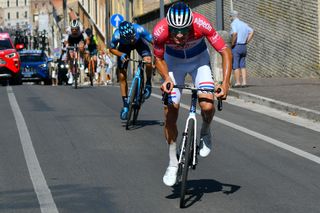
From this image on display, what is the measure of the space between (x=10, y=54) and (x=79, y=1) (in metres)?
57.1

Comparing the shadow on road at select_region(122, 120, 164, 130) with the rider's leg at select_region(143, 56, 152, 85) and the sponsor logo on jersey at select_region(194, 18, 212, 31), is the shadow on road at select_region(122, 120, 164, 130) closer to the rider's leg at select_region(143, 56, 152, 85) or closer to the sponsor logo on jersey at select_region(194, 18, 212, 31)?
the rider's leg at select_region(143, 56, 152, 85)

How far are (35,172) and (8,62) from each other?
24.0 meters

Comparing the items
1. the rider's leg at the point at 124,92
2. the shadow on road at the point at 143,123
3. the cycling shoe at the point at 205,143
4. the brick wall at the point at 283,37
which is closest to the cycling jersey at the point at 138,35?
the rider's leg at the point at 124,92

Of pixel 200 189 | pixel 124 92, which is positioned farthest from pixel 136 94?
pixel 200 189

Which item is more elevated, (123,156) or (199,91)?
(199,91)

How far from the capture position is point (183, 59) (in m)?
9.09

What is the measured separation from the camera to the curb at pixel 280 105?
16000mm

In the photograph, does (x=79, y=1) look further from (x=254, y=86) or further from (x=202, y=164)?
(x=202, y=164)

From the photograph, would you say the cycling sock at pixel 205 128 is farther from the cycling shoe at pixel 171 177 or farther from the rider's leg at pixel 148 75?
the rider's leg at pixel 148 75

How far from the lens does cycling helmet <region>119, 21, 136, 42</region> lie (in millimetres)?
14508

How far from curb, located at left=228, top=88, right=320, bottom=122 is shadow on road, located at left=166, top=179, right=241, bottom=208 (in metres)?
6.39

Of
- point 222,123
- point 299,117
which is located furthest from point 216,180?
point 299,117

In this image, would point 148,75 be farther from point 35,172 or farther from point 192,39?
point 192,39

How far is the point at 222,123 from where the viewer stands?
1519cm
